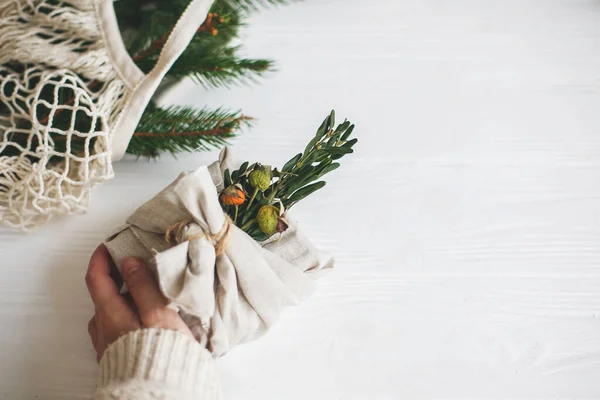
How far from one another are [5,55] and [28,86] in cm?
5

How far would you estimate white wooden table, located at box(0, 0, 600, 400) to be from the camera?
→ 729mm

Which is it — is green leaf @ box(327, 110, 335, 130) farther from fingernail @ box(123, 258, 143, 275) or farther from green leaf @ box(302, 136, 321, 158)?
fingernail @ box(123, 258, 143, 275)

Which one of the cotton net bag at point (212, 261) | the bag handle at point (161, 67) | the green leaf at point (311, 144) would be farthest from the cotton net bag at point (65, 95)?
the green leaf at point (311, 144)

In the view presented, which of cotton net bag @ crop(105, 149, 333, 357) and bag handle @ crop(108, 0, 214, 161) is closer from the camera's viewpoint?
cotton net bag @ crop(105, 149, 333, 357)

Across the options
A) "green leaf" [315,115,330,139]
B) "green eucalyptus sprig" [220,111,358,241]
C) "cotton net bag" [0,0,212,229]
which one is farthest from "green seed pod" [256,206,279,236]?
"cotton net bag" [0,0,212,229]

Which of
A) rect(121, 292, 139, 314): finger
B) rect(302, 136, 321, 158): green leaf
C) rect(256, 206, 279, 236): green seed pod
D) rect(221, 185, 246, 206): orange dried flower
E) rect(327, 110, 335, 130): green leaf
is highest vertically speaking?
rect(327, 110, 335, 130): green leaf

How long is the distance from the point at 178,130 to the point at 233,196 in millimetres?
176

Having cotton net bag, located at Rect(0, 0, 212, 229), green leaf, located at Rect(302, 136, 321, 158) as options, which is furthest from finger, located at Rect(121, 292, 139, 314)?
green leaf, located at Rect(302, 136, 321, 158)

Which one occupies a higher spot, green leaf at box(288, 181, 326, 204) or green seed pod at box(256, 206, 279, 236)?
green leaf at box(288, 181, 326, 204)

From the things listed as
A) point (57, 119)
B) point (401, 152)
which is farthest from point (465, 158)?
point (57, 119)

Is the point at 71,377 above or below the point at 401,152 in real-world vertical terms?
below

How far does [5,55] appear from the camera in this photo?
698 millimetres

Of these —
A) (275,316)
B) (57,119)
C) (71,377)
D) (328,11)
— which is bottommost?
(71,377)

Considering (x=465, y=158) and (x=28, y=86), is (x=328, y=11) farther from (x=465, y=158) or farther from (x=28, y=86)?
(x=28, y=86)
